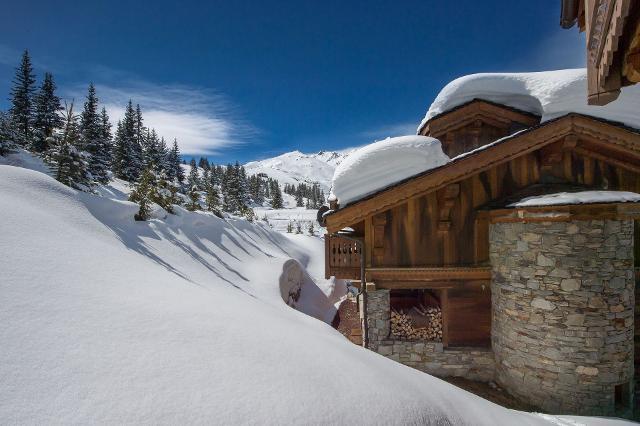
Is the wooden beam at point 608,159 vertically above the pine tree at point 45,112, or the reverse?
the pine tree at point 45,112

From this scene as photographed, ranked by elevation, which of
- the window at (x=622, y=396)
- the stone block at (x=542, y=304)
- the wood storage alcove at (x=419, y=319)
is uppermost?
the stone block at (x=542, y=304)

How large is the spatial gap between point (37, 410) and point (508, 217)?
791 centimetres

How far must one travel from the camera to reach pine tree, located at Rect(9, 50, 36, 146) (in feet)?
103

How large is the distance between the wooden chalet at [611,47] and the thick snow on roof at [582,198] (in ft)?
13.8

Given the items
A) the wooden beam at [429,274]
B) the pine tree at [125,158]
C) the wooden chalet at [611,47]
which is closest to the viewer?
the wooden chalet at [611,47]

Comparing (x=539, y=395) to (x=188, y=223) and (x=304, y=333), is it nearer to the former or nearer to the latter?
(x=304, y=333)

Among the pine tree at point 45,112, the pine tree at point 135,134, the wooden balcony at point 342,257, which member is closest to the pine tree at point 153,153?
the pine tree at point 135,134

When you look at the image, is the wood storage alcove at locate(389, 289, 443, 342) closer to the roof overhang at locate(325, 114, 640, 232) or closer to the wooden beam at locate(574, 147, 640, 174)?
the roof overhang at locate(325, 114, 640, 232)

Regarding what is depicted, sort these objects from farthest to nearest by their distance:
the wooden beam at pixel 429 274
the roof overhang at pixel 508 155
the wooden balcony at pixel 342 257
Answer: the wooden balcony at pixel 342 257 → the wooden beam at pixel 429 274 → the roof overhang at pixel 508 155

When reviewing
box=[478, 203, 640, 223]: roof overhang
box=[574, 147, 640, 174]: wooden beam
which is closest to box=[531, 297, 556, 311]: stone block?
box=[478, 203, 640, 223]: roof overhang

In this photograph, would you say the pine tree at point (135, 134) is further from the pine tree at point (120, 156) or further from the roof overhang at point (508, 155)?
the roof overhang at point (508, 155)

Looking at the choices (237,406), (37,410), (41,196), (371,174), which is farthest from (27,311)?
(371,174)

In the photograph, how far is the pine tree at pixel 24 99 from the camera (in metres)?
31.3

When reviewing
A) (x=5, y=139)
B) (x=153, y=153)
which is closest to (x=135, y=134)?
(x=153, y=153)
